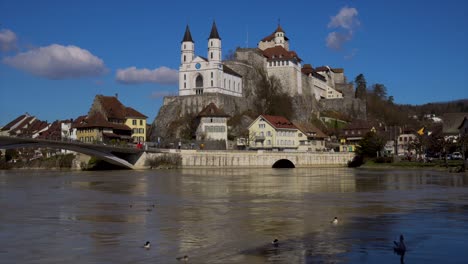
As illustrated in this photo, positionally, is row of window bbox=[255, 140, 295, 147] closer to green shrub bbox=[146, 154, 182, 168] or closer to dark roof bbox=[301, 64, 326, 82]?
green shrub bbox=[146, 154, 182, 168]

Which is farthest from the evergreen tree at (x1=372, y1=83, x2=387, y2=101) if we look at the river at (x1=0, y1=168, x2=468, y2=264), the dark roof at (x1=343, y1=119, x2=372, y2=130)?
the river at (x1=0, y1=168, x2=468, y2=264)

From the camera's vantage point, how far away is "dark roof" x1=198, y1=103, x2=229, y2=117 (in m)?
105

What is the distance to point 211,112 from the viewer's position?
345 ft

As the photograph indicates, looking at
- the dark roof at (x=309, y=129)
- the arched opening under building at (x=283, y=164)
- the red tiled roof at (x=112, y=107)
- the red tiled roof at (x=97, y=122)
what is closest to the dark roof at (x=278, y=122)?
the dark roof at (x=309, y=129)

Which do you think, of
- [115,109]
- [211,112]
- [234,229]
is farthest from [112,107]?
[234,229]

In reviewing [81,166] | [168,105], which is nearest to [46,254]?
[81,166]

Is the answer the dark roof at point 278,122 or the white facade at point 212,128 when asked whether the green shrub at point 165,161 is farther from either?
the dark roof at point 278,122

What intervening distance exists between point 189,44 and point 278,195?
278 ft

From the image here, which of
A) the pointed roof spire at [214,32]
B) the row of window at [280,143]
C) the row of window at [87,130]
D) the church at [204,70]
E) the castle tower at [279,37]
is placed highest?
the castle tower at [279,37]

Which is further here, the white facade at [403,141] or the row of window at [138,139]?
the white facade at [403,141]

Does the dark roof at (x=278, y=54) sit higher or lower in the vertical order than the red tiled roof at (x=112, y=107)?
higher

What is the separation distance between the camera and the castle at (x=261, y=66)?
115062mm

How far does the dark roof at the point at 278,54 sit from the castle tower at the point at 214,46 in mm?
19055

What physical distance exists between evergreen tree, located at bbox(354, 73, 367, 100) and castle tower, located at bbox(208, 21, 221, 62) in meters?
63.9
